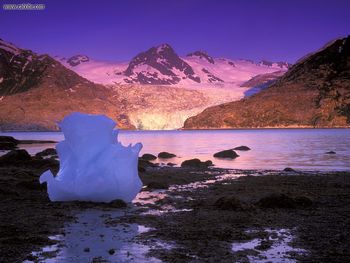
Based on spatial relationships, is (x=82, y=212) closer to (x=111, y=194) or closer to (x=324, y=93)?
(x=111, y=194)

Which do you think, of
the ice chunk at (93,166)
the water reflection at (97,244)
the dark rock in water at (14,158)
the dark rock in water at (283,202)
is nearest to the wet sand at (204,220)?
the dark rock in water at (283,202)

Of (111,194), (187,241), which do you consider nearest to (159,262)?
(187,241)

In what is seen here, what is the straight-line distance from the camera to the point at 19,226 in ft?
29.5

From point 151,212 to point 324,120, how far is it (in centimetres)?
16229

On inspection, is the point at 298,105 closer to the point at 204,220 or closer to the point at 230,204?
the point at 230,204

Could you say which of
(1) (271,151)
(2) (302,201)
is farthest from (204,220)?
(1) (271,151)

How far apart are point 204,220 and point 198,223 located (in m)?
0.31

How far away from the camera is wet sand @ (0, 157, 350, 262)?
7.25 meters

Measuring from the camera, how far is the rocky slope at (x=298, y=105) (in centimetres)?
16500

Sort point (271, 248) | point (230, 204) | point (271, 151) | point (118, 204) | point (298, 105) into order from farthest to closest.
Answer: point (298, 105) < point (271, 151) < point (118, 204) < point (230, 204) < point (271, 248)

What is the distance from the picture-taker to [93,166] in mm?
12109

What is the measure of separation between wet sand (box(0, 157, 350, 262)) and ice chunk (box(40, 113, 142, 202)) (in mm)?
421

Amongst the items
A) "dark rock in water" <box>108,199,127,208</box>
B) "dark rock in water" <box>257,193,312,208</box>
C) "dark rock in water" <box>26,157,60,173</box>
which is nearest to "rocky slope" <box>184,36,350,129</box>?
"dark rock in water" <box>26,157,60,173</box>

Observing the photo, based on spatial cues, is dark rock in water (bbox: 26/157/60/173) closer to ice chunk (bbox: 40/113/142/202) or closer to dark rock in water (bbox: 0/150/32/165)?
dark rock in water (bbox: 0/150/32/165)
